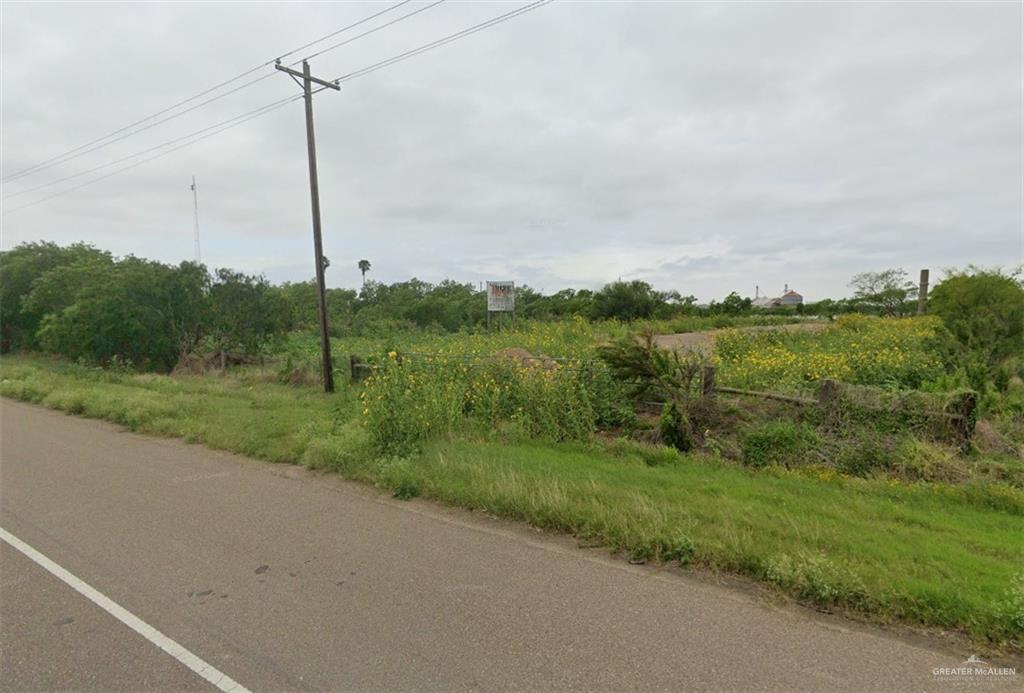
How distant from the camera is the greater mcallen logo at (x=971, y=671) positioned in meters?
2.86

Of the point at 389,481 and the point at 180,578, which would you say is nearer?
the point at 180,578

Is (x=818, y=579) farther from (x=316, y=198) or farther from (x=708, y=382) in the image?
(x=316, y=198)

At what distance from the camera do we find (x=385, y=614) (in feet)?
11.9

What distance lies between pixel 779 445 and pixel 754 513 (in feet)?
8.44

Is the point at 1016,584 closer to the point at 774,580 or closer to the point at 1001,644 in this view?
the point at 1001,644

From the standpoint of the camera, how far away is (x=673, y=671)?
297 centimetres

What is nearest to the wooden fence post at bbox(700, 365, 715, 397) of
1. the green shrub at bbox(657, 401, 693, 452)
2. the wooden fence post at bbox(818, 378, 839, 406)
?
the green shrub at bbox(657, 401, 693, 452)

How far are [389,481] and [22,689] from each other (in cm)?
363

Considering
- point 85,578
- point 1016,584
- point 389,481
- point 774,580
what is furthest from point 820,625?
point 85,578

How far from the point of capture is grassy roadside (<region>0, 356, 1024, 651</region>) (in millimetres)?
3559

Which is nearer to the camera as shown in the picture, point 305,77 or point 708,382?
point 708,382

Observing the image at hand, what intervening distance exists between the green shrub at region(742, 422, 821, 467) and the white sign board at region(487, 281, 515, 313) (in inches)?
487

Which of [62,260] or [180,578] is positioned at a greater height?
[62,260]

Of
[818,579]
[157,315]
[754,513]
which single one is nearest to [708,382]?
[754,513]
